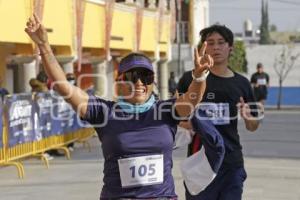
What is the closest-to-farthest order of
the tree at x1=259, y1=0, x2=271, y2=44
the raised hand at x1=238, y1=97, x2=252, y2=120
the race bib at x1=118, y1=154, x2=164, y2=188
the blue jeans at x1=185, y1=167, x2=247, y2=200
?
1. the race bib at x1=118, y1=154, x2=164, y2=188
2. the blue jeans at x1=185, y1=167, x2=247, y2=200
3. the raised hand at x1=238, y1=97, x2=252, y2=120
4. the tree at x1=259, y1=0, x2=271, y2=44

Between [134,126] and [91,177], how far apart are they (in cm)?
693

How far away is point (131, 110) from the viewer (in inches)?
152

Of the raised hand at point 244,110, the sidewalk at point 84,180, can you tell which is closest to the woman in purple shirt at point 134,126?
the raised hand at point 244,110

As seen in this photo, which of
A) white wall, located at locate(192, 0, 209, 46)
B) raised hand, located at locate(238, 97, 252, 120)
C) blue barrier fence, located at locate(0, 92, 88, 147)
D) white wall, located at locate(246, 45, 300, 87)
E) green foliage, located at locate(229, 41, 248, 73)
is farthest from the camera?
white wall, located at locate(246, 45, 300, 87)

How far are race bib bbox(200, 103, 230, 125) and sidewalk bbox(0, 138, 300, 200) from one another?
136 inches

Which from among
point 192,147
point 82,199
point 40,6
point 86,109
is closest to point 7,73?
point 40,6

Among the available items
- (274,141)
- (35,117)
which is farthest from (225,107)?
(274,141)

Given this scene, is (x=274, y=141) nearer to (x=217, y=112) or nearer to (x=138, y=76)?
(x=217, y=112)

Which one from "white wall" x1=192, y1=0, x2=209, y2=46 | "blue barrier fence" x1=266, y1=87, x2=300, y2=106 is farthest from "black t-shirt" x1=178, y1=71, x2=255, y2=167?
"white wall" x1=192, y1=0, x2=209, y2=46

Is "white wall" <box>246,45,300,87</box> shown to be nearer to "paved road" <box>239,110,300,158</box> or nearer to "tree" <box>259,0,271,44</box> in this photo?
"paved road" <box>239,110,300,158</box>

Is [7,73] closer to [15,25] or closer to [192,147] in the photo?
[15,25]

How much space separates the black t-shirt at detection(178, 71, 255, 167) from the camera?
17.0 ft

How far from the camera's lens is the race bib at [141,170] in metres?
3.81

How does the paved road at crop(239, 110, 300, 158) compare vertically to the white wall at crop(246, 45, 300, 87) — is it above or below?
below
